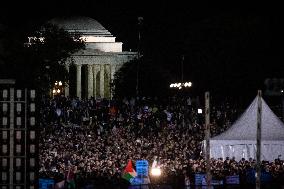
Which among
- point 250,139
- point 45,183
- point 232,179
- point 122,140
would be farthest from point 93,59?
point 232,179

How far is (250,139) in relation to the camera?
33.8 metres

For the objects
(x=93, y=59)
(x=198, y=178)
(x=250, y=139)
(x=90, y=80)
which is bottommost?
(x=198, y=178)

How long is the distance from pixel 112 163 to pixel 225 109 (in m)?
21.3

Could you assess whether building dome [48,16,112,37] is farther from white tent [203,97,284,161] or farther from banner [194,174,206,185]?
banner [194,174,206,185]

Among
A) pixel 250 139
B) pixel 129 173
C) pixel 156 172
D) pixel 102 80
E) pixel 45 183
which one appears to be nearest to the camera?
pixel 45 183

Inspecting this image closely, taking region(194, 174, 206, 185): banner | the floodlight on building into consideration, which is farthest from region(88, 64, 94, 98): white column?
region(194, 174, 206, 185): banner

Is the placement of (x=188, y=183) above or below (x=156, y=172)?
below

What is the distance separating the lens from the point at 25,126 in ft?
70.7

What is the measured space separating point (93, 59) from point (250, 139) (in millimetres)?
66040

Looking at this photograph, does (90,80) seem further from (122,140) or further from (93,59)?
(122,140)

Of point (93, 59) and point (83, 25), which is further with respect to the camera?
point (83, 25)

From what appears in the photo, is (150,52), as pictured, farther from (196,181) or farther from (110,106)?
(196,181)

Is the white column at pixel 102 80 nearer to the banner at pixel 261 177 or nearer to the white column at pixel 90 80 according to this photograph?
the white column at pixel 90 80

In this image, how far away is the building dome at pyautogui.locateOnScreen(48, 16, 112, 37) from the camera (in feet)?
339
